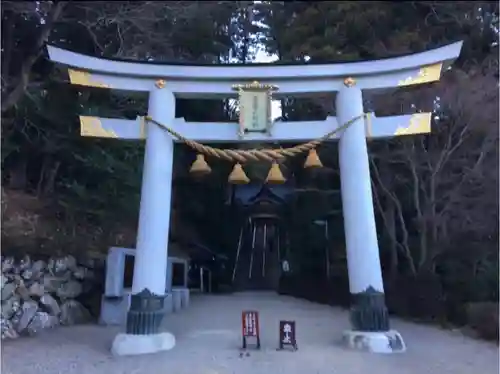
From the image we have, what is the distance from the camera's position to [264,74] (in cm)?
789

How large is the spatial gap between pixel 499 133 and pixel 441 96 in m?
1.47

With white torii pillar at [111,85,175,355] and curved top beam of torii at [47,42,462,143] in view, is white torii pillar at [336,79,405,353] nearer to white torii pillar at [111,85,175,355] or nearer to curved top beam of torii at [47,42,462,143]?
curved top beam of torii at [47,42,462,143]

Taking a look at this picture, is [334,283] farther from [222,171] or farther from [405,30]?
[405,30]

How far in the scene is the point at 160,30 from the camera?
12914mm

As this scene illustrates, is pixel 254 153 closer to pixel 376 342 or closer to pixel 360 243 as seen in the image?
pixel 360 243

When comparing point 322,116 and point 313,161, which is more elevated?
point 322,116

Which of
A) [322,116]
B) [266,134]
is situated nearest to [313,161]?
[266,134]

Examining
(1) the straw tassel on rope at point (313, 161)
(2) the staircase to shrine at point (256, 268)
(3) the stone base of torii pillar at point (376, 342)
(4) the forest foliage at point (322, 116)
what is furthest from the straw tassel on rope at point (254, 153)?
(2) the staircase to shrine at point (256, 268)

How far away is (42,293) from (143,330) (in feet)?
11.8

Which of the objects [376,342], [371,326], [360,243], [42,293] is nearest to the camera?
[376,342]

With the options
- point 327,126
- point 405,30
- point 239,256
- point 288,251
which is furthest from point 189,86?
point 239,256

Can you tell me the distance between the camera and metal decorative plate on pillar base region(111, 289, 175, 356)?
6.98 metres

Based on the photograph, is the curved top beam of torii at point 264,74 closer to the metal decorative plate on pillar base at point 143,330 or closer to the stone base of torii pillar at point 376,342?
the metal decorative plate on pillar base at point 143,330

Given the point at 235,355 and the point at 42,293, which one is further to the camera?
the point at 42,293
